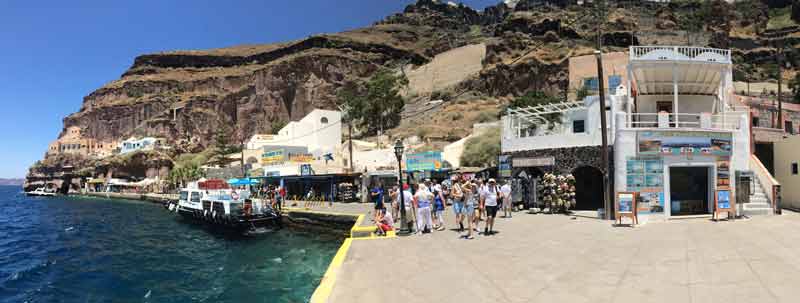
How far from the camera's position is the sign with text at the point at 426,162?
29.2 meters

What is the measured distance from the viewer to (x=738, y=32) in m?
72.4

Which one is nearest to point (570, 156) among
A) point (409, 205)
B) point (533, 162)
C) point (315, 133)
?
point (533, 162)

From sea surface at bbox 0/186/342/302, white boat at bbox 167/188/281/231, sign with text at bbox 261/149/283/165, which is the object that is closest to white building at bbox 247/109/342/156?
sign with text at bbox 261/149/283/165

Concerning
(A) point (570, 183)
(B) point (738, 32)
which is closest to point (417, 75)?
(B) point (738, 32)

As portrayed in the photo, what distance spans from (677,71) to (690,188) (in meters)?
4.40

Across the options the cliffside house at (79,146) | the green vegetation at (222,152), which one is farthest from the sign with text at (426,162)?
the cliffside house at (79,146)

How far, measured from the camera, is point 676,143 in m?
15.7

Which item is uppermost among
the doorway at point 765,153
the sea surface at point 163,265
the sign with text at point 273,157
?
the sign with text at point 273,157

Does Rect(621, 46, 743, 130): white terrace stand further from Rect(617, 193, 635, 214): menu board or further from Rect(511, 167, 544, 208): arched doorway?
Rect(511, 167, 544, 208): arched doorway

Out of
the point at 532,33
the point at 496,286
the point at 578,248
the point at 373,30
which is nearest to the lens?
the point at 496,286

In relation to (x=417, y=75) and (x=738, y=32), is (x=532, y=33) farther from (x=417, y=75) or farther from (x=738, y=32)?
(x=738, y=32)

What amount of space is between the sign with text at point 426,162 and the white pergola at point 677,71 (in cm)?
1196

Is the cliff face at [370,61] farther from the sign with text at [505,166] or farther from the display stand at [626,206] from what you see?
the display stand at [626,206]

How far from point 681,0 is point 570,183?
89859 millimetres
